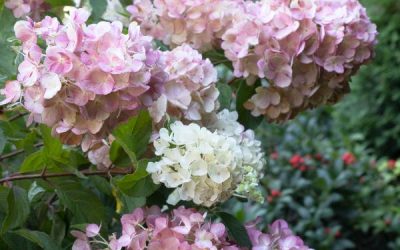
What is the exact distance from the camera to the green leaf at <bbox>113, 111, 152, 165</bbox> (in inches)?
35.5

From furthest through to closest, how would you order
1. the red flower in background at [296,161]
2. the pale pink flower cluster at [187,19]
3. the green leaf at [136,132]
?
1. the red flower in background at [296,161]
2. the pale pink flower cluster at [187,19]
3. the green leaf at [136,132]

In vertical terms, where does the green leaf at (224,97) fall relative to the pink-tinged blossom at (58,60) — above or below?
below

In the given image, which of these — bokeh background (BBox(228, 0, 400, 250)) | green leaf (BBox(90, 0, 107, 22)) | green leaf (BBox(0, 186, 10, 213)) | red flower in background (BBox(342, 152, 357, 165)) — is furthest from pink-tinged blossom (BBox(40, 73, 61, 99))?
red flower in background (BBox(342, 152, 357, 165))

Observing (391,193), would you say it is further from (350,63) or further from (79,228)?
(79,228)

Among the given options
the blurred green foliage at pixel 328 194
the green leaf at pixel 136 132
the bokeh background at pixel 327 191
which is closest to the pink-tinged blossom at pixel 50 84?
the green leaf at pixel 136 132

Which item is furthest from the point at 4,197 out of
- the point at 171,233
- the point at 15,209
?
the point at 171,233

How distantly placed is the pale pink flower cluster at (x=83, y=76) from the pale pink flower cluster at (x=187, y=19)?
379 mm

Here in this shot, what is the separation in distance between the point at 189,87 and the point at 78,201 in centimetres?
23

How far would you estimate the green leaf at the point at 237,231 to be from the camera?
0.94m

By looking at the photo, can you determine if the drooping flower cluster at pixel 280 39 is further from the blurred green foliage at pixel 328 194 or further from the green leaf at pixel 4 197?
the blurred green foliage at pixel 328 194

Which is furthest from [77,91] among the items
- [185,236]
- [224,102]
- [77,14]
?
[224,102]

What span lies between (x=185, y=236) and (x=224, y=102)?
34cm

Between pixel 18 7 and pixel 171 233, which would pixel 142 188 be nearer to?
pixel 171 233

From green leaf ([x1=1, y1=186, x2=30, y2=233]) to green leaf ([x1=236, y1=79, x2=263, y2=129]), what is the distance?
17.8 inches
